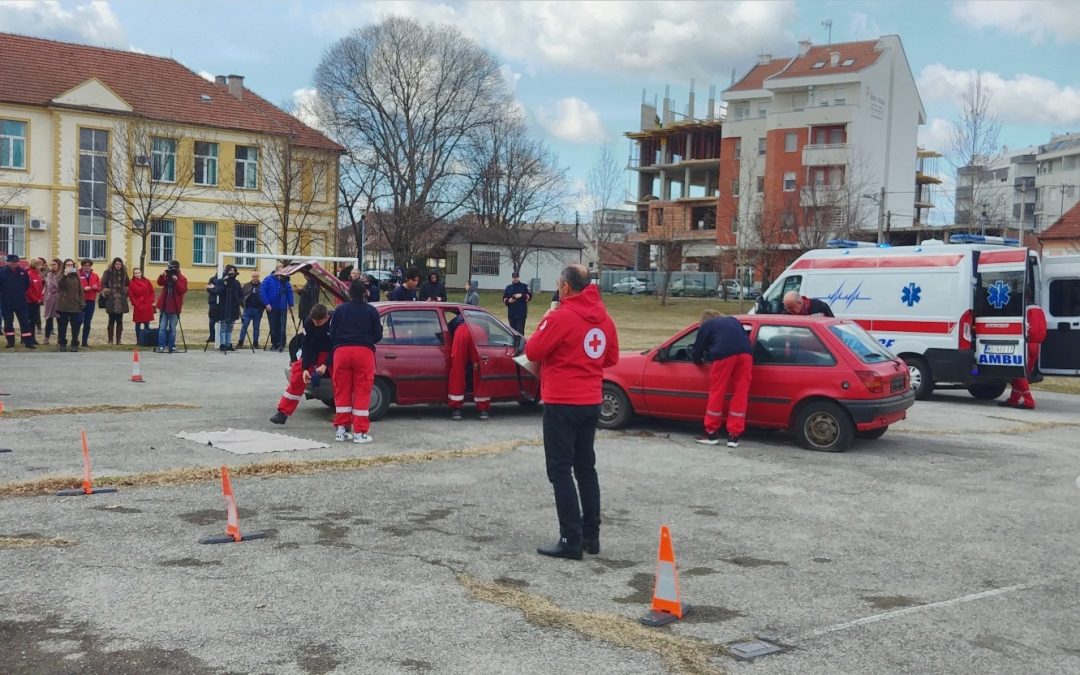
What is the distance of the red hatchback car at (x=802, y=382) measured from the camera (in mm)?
10695

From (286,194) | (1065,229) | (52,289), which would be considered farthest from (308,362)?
(1065,229)

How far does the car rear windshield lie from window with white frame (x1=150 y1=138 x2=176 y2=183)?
1499 inches

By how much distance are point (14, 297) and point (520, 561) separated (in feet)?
56.8

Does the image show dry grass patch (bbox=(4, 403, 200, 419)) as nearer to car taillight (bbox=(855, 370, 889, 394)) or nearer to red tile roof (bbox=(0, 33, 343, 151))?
car taillight (bbox=(855, 370, 889, 394))

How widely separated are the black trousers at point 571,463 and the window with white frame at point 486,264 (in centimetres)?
7166

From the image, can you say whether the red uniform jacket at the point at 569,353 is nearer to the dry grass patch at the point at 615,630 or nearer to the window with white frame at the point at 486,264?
the dry grass patch at the point at 615,630

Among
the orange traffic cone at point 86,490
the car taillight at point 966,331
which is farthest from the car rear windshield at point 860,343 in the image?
the orange traffic cone at point 86,490

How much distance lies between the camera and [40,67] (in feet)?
151

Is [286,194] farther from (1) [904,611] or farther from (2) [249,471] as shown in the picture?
(1) [904,611]

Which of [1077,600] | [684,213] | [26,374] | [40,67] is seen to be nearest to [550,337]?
[1077,600]

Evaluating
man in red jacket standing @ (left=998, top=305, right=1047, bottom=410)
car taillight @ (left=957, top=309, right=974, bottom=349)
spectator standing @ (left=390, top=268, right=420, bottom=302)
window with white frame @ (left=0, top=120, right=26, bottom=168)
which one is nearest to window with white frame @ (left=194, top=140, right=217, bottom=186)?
window with white frame @ (left=0, top=120, right=26, bottom=168)

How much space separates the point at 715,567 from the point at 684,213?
79.4 m

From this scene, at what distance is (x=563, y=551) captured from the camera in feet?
20.9

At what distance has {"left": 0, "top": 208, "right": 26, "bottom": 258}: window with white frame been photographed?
4425 cm
